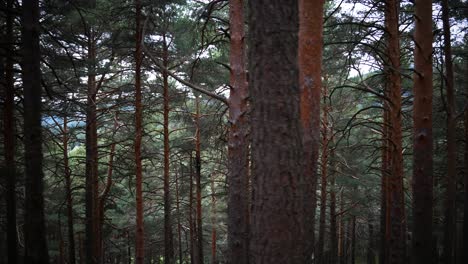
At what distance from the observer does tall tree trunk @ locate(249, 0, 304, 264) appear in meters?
2.64

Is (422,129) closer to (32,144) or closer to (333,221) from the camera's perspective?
(32,144)

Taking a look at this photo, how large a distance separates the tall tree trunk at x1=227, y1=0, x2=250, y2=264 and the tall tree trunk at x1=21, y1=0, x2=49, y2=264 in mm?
3486

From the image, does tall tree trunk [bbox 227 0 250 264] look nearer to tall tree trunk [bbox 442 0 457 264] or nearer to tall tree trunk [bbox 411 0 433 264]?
tall tree trunk [bbox 411 0 433 264]

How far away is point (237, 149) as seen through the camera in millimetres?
7344

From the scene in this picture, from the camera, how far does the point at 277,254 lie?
2637 mm

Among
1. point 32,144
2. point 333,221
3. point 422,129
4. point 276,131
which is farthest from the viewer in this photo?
point 333,221

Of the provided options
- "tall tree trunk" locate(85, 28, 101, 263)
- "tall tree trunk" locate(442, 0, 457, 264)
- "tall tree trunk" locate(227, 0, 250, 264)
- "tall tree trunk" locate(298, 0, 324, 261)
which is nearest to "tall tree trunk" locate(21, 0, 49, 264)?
"tall tree trunk" locate(227, 0, 250, 264)

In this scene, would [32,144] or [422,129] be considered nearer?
[422,129]

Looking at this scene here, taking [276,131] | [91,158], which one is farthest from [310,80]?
[91,158]

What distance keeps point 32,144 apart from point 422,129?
21.9 feet

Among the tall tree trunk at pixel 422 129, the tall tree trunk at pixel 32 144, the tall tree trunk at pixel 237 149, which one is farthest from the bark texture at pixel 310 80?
the tall tree trunk at pixel 32 144

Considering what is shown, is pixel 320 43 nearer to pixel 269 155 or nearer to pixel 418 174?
pixel 269 155

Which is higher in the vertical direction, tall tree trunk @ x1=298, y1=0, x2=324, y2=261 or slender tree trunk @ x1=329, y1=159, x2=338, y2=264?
tall tree trunk @ x1=298, y1=0, x2=324, y2=261

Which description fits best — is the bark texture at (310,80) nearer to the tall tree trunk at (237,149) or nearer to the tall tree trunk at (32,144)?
the tall tree trunk at (237,149)
